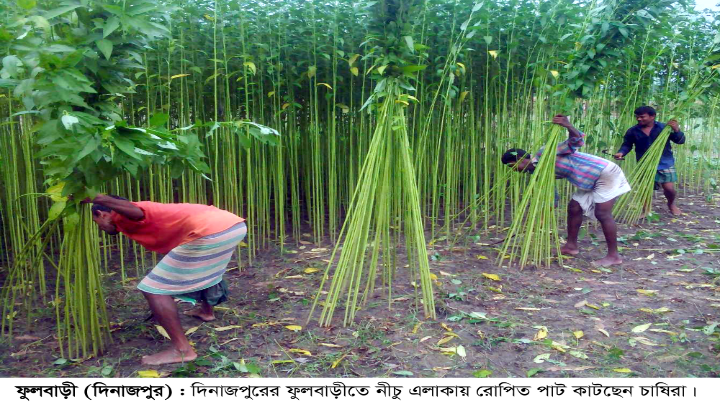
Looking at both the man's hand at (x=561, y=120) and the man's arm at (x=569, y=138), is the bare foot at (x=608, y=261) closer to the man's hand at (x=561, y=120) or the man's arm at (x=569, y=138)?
the man's arm at (x=569, y=138)

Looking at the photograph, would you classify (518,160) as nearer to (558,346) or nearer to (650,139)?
(558,346)

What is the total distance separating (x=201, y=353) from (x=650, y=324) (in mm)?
2663

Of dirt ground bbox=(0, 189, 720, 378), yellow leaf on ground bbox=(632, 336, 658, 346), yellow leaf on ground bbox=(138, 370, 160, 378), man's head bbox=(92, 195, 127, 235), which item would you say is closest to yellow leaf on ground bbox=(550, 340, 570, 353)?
dirt ground bbox=(0, 189, 720, 378)

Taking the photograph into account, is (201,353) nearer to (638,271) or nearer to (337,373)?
(337,373)

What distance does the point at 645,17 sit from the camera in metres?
4.32

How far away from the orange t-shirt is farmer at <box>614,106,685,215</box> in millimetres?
4292

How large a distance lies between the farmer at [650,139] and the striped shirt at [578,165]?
127cm

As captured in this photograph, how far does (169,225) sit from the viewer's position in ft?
10.5

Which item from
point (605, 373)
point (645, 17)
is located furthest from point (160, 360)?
point (645, 17)

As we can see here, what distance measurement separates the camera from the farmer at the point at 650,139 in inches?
233

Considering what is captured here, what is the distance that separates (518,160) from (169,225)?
9.20ft

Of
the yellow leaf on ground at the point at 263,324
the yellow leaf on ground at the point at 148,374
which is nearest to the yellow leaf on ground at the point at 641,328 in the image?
the yellow leaf on ground at the point at 263,324

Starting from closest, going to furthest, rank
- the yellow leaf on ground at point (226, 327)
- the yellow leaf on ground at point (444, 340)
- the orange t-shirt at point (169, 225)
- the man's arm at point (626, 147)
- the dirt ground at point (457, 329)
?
the dirt ground at point (457, 329)
the orange t-shirt at point (169, 225)
the yellow leaf on ground at point (444, 340)
the yellow leaf on ground at point (226, 327)
the man's arm at point (626, 147)

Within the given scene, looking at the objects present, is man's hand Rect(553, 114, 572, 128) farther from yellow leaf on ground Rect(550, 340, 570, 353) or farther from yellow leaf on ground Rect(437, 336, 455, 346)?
yellow leaf on ground Rect(437, 336, 455, 346)
